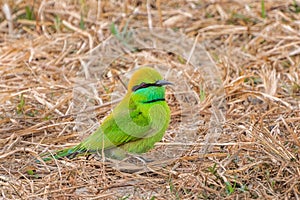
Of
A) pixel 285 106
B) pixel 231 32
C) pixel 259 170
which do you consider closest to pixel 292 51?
pixel 231 32

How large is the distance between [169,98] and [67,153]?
3.61ft

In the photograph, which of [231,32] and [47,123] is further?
[231,32]

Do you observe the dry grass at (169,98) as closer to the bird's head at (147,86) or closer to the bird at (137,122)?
the bird at (137,122)

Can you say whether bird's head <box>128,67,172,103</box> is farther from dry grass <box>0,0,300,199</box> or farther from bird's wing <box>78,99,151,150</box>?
dry grass <box>0,0,300,199</box>

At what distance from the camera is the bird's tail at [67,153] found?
3848mm

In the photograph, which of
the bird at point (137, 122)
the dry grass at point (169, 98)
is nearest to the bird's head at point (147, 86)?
the bird at point (137, 122)

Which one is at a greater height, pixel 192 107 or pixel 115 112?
pixel 115 112

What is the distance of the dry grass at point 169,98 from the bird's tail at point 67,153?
5 centimetres

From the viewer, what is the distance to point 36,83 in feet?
16.5

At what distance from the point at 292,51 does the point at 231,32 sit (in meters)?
0.62

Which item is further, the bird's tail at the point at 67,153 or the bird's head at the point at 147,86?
the bird's tail at the point at 67,153

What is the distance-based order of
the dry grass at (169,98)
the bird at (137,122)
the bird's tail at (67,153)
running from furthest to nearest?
the bird's tail at (67,153) → the bird at (137,122) → the dry grass at (169,98)

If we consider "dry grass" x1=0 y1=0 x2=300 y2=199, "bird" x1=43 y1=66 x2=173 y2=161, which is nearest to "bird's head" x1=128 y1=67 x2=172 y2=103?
"bird" x1=43 y1=66 x2=173 y2=161

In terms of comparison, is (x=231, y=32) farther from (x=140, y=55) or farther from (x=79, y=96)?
(x=79, y=96)
